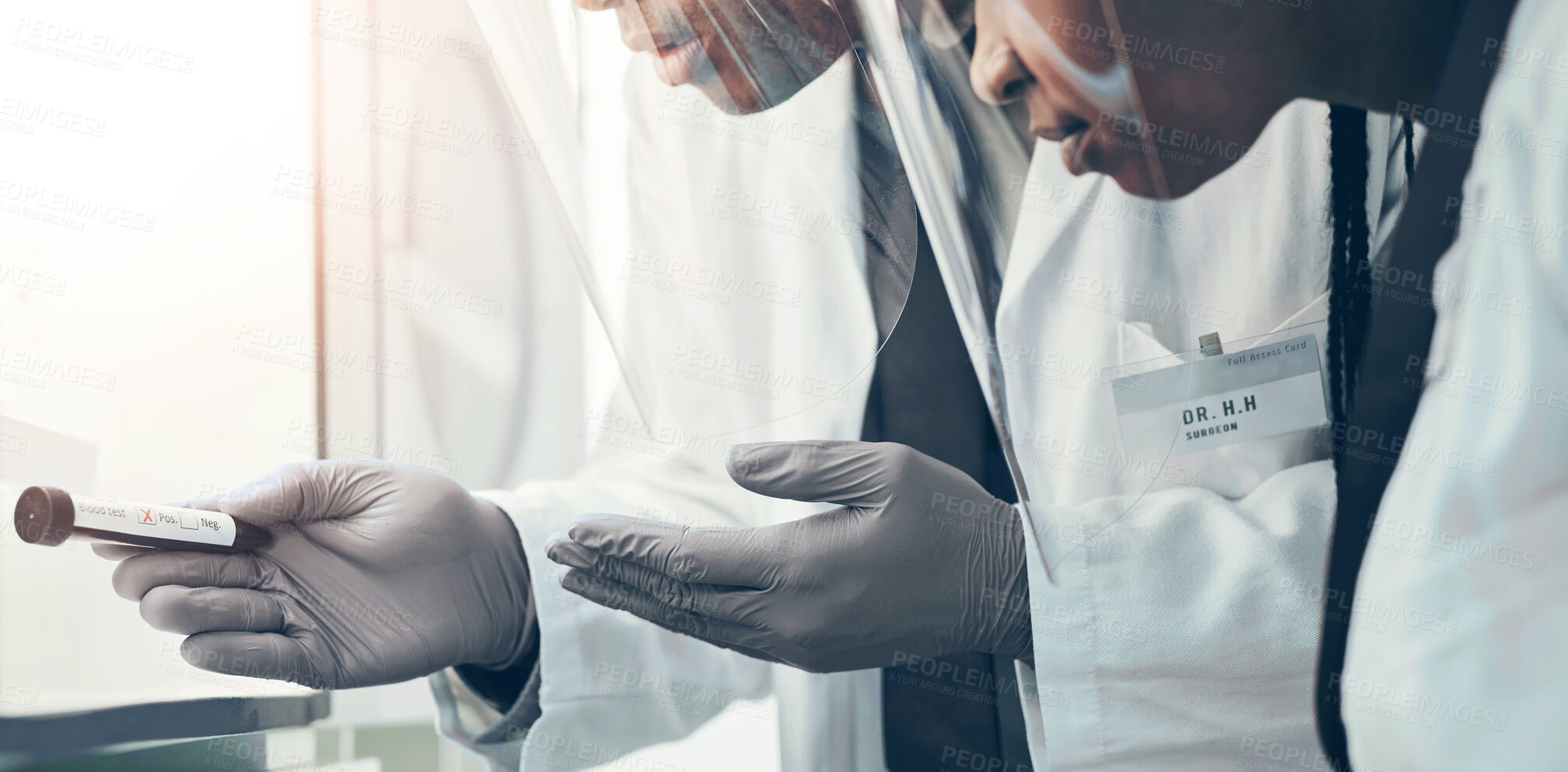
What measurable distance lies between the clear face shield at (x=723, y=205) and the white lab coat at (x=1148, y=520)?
5.0 inches

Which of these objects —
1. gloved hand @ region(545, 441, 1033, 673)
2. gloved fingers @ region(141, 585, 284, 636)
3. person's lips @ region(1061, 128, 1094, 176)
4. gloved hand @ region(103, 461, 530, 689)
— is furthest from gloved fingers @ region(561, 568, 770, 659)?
person's lips @ region(1061, 128, 1094, 176)

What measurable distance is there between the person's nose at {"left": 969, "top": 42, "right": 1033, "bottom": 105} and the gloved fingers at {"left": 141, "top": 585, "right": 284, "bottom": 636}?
2.12 ft

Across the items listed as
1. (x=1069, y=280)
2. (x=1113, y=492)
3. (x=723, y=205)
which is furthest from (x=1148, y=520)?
(x=723, y=205)

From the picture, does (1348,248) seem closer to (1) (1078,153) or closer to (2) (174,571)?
(1) (1078,153)

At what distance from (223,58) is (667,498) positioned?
695 mm

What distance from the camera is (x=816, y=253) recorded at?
60 cm

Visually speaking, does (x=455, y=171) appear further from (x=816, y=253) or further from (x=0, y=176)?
(x=0, y=176)

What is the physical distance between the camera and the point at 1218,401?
23.2 inches

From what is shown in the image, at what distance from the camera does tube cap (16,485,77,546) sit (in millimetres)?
430

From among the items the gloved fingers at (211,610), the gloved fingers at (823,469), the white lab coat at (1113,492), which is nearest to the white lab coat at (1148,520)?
the white lab coat at (1113,492)

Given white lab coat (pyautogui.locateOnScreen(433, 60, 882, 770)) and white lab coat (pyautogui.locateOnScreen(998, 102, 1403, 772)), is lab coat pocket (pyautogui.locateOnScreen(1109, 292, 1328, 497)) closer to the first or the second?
white lab coat (pyautogui.locateOnScreen(998, 102, 1403, 772))

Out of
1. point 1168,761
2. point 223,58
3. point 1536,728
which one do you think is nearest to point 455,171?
point 223,58

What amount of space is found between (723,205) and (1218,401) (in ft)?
1.27

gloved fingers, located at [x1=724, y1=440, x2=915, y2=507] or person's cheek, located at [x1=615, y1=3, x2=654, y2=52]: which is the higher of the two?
person's cheek, located at [x1=615, y1=3, x2=654, y2=52]
